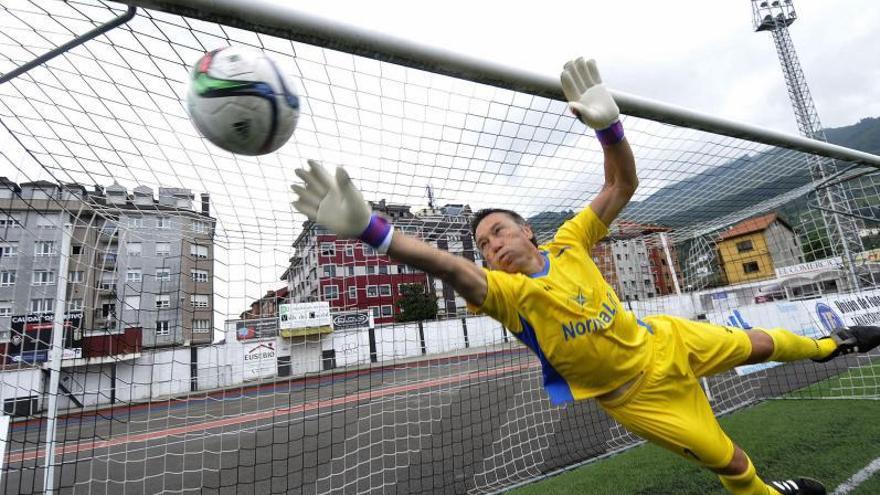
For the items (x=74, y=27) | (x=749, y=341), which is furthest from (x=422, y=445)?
(x=74, y=27)

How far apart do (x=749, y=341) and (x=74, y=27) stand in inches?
159

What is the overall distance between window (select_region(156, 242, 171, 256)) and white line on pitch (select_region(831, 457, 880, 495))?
5525 millimetres

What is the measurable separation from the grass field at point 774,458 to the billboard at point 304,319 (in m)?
2.99

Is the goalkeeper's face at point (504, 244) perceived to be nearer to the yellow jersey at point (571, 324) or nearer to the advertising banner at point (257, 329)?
the yellow jersey at point (571, 324)

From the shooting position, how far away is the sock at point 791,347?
2.34 m

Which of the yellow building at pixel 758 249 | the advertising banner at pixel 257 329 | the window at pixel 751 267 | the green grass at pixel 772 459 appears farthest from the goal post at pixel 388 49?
the window at pixel 751 267

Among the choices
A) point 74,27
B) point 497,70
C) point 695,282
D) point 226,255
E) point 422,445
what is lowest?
point 422,445

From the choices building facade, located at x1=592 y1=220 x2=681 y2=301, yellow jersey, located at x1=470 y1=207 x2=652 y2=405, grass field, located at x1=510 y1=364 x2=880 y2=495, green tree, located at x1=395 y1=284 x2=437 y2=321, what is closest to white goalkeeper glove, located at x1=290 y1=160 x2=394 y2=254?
yellow jersey, located at x1=470 y1=207 x2=652 y2=405

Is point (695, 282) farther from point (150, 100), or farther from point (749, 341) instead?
point (150, 100)

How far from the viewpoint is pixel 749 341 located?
2.33m

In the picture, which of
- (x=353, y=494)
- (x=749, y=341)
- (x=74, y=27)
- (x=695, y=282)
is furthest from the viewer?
(x=695, y=282)

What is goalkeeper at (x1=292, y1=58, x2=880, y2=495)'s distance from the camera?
1.95m

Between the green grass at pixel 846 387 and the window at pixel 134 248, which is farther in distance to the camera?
the green grass at pixel 846 387

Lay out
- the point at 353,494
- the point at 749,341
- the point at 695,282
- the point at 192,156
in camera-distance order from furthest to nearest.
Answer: the point at 695,282, the point at 353,494, the point at 192,156, the point at 749,341
